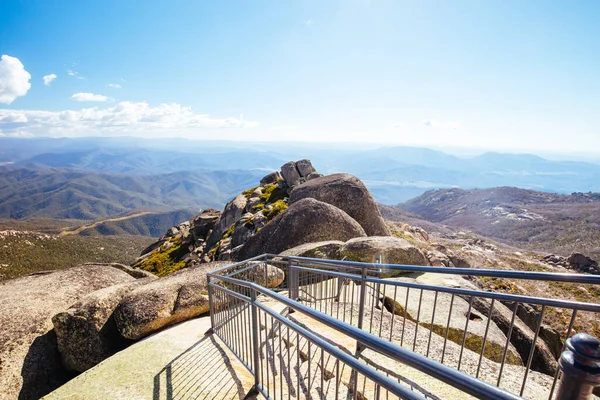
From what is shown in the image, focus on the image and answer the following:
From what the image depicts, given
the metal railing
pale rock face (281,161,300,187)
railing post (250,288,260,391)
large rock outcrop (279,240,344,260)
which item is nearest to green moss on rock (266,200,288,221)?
pale rock face (281,161,300,187)

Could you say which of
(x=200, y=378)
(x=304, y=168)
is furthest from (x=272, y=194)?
(x=200, y=378)

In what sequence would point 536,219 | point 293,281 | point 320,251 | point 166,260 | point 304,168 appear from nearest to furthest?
point 293,281
point 320,251
point 304,168
point 166,260
point 536,219

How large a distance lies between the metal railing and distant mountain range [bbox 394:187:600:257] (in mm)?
91480

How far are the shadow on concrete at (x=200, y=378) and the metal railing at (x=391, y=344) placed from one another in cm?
34

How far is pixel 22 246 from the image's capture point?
48031 mm

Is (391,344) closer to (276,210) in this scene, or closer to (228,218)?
(276,210)

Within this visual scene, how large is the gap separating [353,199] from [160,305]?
12526 millimetres

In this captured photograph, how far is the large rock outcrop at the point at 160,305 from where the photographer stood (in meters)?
7.91

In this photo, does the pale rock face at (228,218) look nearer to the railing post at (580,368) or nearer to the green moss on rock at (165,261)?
the green moss on rock at (165,261)

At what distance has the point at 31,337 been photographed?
326 inches

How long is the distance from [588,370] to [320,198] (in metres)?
16.9

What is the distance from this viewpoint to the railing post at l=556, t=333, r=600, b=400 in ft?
5.43

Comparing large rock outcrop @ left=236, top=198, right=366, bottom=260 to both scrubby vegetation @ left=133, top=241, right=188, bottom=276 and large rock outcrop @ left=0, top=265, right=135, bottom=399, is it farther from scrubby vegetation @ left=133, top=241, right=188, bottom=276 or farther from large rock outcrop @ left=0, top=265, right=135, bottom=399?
scrubby vegetation @ left=133, top=241, right=188, bottom=276

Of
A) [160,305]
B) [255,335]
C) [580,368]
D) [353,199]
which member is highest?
[580,368]
